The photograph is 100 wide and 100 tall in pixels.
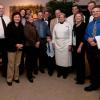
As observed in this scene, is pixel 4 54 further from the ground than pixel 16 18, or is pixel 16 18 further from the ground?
pixel 16 18

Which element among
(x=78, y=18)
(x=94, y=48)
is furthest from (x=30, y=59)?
(x=94, y=48)

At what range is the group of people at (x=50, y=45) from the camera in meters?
4.28

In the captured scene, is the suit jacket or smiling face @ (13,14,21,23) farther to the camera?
the suit jacket

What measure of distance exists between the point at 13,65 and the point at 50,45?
37.6 inches

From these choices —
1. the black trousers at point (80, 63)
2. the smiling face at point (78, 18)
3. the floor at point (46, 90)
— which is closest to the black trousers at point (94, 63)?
the floor at point (46, 90)

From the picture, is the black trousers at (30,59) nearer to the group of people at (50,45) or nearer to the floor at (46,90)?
the group of people at (50,45)

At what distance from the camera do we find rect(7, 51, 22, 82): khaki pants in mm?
4548

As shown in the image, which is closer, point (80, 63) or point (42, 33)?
point (80, 63)

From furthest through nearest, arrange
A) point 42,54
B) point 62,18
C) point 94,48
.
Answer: point 42,54
point 62,18
point 94,48

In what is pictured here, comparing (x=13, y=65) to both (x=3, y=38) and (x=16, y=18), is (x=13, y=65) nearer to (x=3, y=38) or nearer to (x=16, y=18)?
(x=3, y=38)

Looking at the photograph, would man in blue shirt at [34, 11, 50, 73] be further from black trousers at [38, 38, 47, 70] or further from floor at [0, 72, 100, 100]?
floor at [0, 72, 100, 100]

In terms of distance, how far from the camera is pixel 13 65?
4648 millimetres

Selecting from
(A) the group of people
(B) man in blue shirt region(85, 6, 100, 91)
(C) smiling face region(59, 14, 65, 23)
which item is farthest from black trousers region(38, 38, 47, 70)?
(B) man in blue shirt region(85, 6, 100, 91)

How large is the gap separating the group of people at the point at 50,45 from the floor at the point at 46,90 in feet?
0.46
